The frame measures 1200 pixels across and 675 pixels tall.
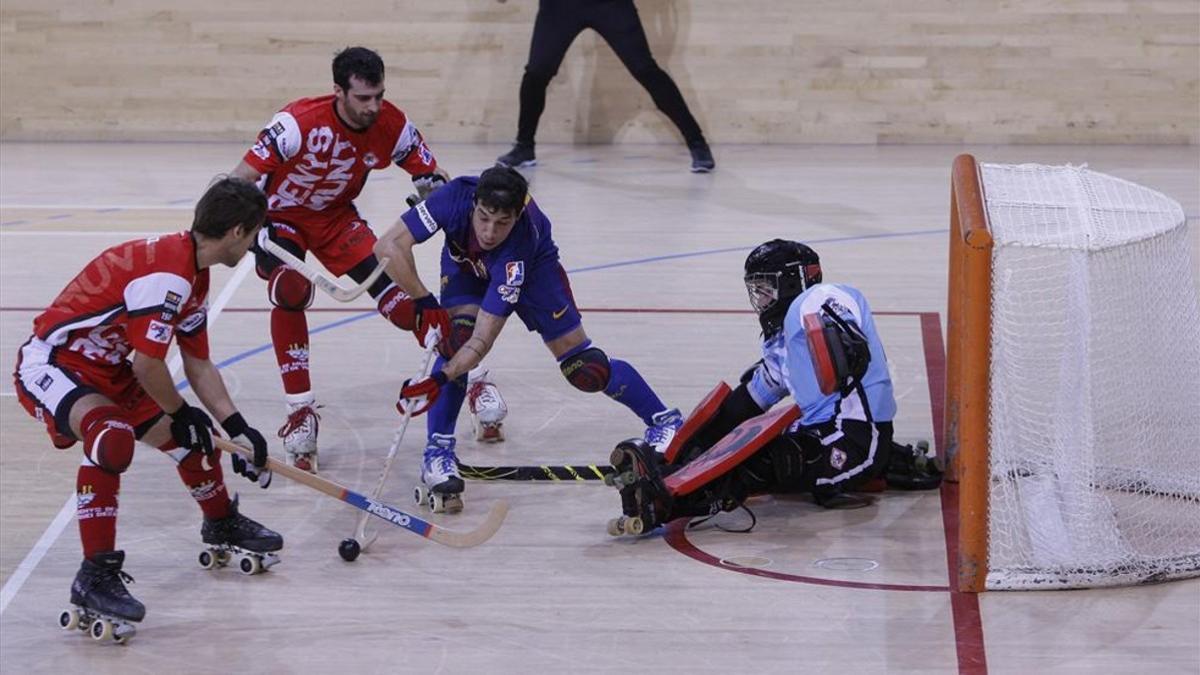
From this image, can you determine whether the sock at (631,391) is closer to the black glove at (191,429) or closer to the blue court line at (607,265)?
the black glove at (191,429)

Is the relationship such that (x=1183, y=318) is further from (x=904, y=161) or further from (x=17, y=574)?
(x=904, y=161)

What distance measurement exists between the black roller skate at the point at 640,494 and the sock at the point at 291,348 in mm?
1616

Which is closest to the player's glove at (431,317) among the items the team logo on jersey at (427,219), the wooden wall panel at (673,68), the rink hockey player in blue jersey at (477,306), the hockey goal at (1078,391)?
the rink hockey player in blue jersey at (477,306)

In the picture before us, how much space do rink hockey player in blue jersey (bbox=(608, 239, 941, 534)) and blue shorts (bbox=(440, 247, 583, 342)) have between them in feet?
2.18

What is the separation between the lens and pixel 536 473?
674 centimetres

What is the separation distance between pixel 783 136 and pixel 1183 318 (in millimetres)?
7430

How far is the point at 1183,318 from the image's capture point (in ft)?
19.6

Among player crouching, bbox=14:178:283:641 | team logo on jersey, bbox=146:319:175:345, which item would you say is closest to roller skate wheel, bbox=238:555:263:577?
player crouching, bbox=14:178:283:641

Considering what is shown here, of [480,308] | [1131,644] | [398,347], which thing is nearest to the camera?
[1131,644]

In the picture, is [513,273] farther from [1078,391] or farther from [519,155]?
[519,155]

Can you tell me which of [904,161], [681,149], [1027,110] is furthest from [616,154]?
[1027,110]

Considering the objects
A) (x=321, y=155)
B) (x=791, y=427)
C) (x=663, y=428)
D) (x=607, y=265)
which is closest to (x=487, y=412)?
(x=663, y=428)

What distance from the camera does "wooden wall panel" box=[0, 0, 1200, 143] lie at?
1278 centimetres

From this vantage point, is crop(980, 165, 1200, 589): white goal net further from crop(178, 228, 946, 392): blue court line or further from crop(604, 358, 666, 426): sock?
crop(178, 228, 946, 392): blue court line
